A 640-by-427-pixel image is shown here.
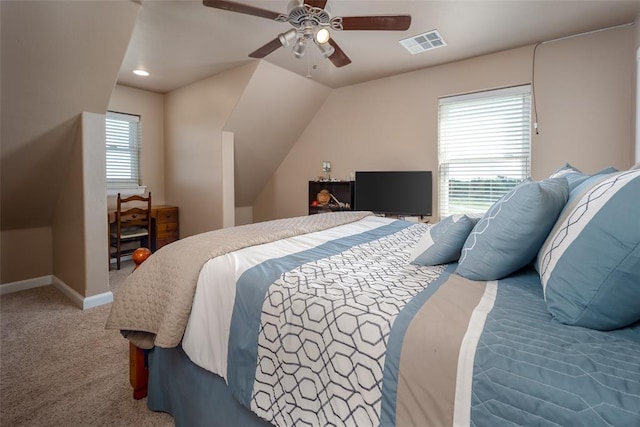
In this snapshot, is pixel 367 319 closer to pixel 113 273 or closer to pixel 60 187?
pixel 60 187

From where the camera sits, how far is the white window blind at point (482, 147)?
3387 mm

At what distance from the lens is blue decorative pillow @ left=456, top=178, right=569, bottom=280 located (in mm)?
996

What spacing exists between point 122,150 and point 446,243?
187 inches

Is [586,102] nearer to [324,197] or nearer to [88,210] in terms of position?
[324,197]

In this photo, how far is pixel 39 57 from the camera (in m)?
2.30

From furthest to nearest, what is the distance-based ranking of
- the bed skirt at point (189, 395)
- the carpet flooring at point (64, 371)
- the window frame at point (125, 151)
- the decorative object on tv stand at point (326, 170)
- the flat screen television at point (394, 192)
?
the decorative object on tv stand at point (326, 170) → the window frame at point (125, 151) → the flat screen television at point (394, 192) → the carpet flooring at point (64, 371) → the bed skirt at point (189, 395)

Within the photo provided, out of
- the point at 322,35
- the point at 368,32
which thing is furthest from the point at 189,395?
the point at 368,32

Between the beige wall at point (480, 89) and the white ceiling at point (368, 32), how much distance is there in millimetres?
171

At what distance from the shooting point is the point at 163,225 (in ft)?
15.3

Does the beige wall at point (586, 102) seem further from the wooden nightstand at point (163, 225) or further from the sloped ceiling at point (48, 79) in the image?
the wooden nightstand at point (163, 225)

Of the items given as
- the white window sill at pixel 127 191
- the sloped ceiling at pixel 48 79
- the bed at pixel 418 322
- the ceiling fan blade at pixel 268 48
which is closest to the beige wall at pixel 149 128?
the white window sill at pixel 127 191

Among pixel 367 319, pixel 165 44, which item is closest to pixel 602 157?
pixel 367 319

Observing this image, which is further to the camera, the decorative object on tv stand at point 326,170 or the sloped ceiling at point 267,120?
the decorative object on tv stand at point 326,170

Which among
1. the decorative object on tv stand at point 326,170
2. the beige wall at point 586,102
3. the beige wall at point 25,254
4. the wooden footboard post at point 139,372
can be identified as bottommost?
the wooden footboard post at point 139,372
